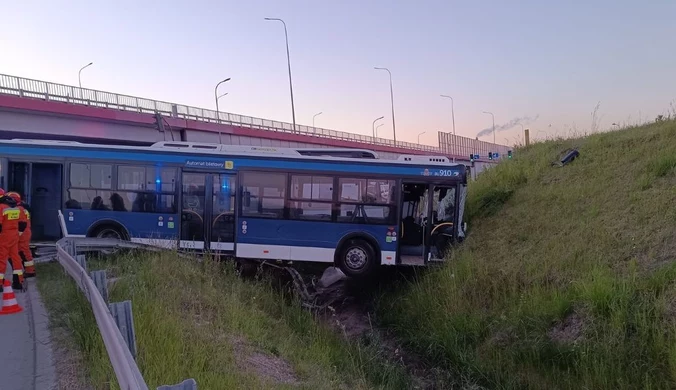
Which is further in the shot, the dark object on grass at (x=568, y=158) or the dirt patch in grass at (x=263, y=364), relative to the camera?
the dark object on grass at (x=568, y=158)

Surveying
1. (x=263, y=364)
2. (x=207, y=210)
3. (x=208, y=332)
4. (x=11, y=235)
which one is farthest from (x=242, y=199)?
(x=263, y=364)

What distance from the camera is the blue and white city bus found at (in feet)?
43.4

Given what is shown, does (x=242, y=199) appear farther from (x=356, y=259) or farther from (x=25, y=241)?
(x=25, y=241)

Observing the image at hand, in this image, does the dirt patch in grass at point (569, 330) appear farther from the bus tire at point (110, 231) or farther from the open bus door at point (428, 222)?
the bus tire at point (110, 231)

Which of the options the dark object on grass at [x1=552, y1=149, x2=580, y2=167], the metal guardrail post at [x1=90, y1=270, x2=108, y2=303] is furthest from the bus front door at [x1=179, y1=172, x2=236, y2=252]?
the dark object on grass at [x1=552, y1=149, x2=580, y2=167]

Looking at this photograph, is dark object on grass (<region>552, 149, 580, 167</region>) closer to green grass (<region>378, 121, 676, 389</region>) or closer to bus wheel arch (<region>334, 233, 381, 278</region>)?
green grass (<region>378, 121, 676, 389</region>)

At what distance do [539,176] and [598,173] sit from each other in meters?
2.18

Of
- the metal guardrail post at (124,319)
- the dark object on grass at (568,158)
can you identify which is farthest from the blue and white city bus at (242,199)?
the metal guardrail post at (124,319)

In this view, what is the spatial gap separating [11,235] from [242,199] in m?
5.39

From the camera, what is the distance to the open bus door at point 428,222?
13383mm

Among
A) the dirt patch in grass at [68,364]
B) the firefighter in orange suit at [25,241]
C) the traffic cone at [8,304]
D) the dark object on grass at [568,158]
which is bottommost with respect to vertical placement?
the dirt patch in grass at [68,364]

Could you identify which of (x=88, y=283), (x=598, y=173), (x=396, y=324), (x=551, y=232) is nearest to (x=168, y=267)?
(x=88, y=283)

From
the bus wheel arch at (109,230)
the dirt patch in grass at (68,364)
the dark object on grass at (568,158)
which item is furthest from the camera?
the dark object on grass at (568,158)

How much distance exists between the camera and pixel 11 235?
351 inches
